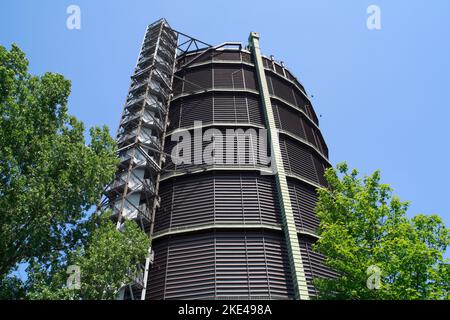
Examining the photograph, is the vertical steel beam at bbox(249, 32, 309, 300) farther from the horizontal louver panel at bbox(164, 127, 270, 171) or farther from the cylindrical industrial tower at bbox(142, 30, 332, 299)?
the horizontal louver panel at bbox(164, 127, 270, 171)

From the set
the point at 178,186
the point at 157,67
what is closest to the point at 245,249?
the point at 178,186

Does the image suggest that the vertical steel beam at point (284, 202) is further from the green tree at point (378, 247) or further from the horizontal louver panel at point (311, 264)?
the green tree at point (378, 247)

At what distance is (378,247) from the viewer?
11875mm

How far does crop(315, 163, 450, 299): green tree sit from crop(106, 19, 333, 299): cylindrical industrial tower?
187 inches

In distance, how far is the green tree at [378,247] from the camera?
11.2 metres

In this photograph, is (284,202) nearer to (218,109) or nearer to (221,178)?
(221,178)

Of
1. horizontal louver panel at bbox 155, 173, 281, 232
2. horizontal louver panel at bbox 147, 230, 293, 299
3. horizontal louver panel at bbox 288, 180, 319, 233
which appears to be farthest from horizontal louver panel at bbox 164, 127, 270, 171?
horizontal louver panel at bbox 147, 230, 293, 299

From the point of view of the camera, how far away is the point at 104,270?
1270 cm

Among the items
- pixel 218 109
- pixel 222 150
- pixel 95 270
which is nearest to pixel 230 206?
pixel 222 150

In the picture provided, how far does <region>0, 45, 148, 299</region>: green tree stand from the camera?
447 inches

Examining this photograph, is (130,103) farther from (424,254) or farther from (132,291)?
(424,254)

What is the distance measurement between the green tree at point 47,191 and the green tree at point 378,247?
7676mm

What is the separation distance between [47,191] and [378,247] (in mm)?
11211

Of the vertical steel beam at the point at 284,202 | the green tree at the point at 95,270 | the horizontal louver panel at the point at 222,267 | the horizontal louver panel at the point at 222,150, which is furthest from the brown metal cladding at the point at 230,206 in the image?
the green tree at the point at 95,270
